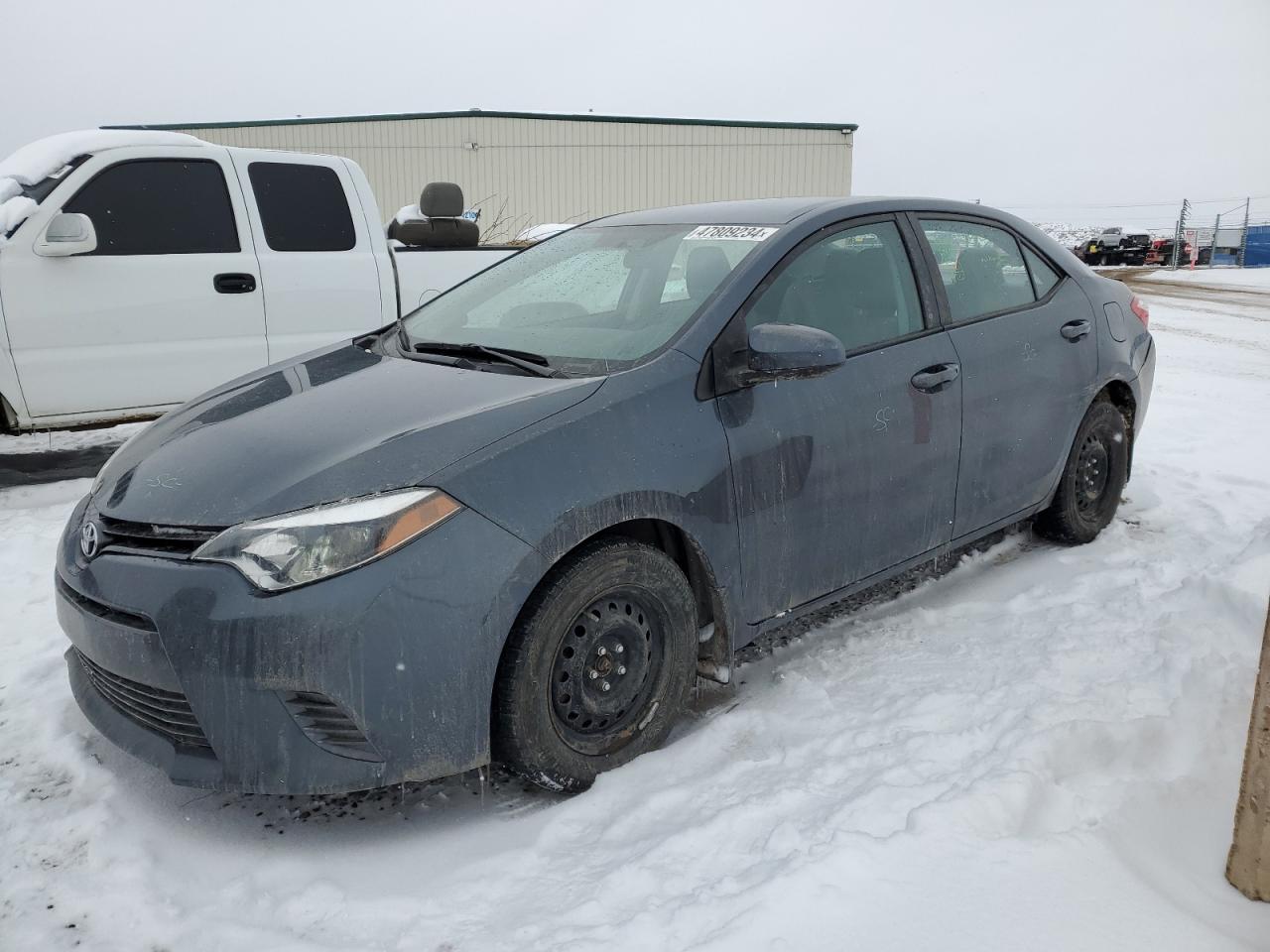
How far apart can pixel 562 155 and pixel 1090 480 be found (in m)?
23.0

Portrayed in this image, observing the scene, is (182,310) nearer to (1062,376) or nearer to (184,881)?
(184,881)

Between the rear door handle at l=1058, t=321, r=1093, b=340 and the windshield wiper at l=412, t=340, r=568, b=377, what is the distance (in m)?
2.41

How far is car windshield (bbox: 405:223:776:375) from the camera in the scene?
10.5ft

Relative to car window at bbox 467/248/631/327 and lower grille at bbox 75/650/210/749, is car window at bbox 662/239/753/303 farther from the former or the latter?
lower grille at bbox 75/650/210/749

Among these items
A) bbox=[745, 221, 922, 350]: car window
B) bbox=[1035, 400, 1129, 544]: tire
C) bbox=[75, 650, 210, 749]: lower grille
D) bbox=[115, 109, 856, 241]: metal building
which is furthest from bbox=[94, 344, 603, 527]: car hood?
bbox=[115, 109, 856, 241]: metal building

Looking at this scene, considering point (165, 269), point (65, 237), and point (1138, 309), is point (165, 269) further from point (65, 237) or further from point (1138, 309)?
point (1138, 309)

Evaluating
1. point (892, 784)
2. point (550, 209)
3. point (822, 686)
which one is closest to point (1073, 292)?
point (822, 686)

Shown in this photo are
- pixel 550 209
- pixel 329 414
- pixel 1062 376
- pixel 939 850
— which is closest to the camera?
pixel 939 850

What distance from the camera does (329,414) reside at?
2906 millimetres

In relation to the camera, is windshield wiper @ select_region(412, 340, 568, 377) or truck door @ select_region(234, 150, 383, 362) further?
truck door @ select_region(234, 150, 383, 362)

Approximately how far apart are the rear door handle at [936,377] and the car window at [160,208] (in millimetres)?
4367

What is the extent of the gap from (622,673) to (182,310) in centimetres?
431

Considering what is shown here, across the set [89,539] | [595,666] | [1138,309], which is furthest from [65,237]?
[1138,309]

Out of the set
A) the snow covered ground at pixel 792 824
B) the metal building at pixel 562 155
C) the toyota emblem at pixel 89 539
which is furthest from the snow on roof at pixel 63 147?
the metal building at pixel 562 155
